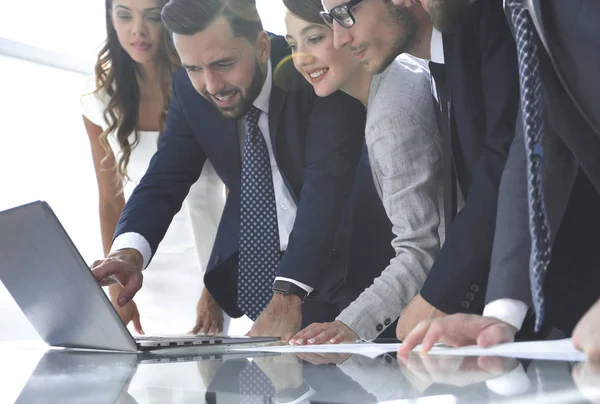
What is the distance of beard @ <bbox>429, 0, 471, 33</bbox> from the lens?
4.99 feet

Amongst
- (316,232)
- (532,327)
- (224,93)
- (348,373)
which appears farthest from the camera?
(224,93)

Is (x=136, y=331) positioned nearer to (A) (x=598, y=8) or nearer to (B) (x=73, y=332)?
(B) (x=73, y=332)

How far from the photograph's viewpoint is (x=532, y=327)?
1232 millimetres

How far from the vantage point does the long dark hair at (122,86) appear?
2.83 metres

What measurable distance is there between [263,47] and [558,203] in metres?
1.48

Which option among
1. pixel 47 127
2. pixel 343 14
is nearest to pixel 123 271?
pixel 343 14

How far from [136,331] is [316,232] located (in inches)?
42.7

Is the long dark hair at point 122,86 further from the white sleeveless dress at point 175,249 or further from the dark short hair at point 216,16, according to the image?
the dark short hair at point 216,16

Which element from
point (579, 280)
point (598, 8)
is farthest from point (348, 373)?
point (579, 280)

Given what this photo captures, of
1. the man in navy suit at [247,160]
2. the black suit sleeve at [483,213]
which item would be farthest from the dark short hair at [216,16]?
the black suit sleeve at [483,213]

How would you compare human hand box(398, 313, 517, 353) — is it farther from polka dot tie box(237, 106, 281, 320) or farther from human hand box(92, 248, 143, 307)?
polka dot tie box(237, 106, 281, 320)

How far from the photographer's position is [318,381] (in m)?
0.69

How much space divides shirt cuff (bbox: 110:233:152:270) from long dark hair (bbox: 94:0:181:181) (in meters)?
0.73

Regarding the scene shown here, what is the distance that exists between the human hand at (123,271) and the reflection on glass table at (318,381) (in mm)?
920
